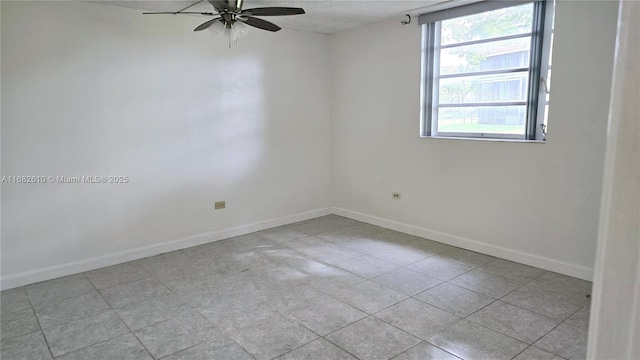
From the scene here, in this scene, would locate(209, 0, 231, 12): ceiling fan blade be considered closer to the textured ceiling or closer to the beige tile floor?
the textured ceiling

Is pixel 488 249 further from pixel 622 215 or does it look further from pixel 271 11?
pixel 622 215

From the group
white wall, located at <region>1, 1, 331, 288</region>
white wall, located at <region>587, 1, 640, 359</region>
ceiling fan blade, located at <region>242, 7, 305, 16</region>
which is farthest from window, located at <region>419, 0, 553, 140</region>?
white wall, located at <region>587, 1, 640, 359</region>

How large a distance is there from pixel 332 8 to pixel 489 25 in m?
1.53

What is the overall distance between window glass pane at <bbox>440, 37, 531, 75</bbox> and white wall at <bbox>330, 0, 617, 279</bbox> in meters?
0.33

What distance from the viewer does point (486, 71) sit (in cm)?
389

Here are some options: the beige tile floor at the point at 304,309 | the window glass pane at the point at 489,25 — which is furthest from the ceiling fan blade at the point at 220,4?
the window glass pane at the point at 489,25

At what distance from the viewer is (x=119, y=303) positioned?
10.1 feet

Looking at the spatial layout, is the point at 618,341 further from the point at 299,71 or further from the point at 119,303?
the point at 299,71

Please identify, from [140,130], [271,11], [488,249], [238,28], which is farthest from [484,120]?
[140,130]

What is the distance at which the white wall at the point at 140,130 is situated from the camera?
338 cm

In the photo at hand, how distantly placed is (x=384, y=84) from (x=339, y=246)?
1985 mm

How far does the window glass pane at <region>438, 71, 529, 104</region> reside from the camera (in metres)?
3.64

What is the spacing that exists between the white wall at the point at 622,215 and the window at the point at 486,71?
3.46m

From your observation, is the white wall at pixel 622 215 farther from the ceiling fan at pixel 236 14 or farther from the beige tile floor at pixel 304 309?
the ceiling fan at pixel 236 14
